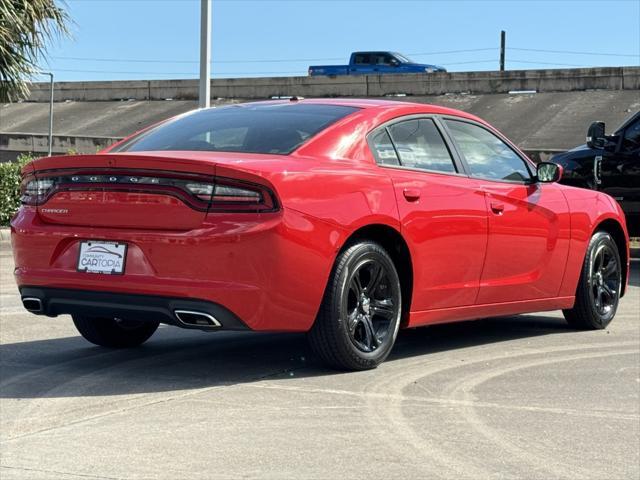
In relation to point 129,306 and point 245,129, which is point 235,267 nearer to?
point 129,306

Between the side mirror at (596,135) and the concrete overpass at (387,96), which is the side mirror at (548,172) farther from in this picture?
the concrete overpass at (387,96)

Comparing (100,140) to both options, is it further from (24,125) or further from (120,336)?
(120,336)

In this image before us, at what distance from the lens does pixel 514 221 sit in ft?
25.7

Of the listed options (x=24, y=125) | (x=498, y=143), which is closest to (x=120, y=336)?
(x=498, y=143)

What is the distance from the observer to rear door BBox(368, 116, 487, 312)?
7043mm

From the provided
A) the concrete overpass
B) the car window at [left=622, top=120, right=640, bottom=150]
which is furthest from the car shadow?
the concrete overpass

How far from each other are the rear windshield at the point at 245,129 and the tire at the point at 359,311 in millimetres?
721

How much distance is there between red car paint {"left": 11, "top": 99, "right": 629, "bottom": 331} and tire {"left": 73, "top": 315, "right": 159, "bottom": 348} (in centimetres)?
87

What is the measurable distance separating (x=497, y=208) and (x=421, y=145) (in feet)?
2.15

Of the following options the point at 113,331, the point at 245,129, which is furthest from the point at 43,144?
the point at 245,129

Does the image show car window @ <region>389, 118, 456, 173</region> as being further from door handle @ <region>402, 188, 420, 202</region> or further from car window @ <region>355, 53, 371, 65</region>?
car window @ <region>355, 53, 371, 65</region>

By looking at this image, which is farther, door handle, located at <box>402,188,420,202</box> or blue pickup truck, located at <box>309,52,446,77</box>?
blue pickup truck, located at <box>309,52,446,77</box>

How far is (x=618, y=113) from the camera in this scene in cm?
3562

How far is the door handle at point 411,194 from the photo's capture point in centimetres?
697
